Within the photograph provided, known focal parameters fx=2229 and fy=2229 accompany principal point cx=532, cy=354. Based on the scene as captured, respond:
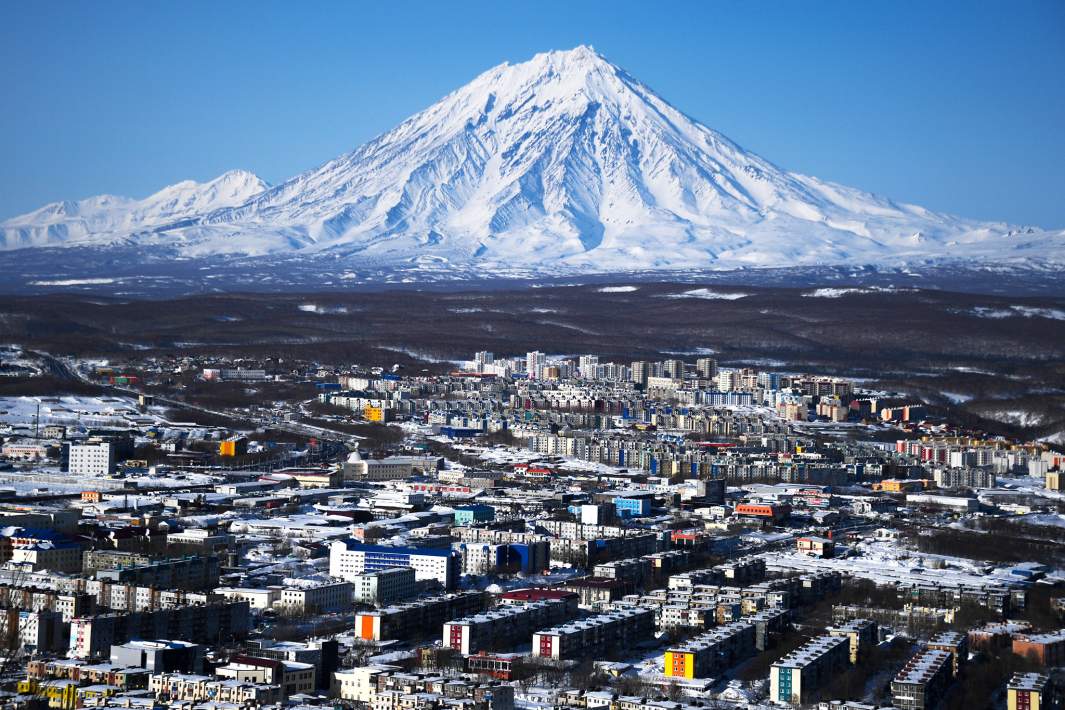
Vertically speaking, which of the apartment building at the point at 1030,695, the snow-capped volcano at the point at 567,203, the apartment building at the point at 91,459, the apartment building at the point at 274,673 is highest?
the snow-capped volcano at the point at 567,203

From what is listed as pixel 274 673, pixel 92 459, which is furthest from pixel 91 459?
pixel 274 673

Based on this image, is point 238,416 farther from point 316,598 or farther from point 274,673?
point 274,673

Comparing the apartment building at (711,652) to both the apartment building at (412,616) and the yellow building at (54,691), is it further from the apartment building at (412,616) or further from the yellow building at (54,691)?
the yellow building at (54,691)

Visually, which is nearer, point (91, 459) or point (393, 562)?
point (393, 562)

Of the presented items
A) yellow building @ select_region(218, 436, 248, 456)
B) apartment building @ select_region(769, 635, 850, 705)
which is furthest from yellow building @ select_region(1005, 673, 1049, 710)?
yellow building @ select_region(218, 436, 248, 456)

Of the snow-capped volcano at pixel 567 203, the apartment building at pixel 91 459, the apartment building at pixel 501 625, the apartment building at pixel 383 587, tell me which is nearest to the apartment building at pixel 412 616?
the apartment building at pixel 501 625

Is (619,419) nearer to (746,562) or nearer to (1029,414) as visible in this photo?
(1029,414)
